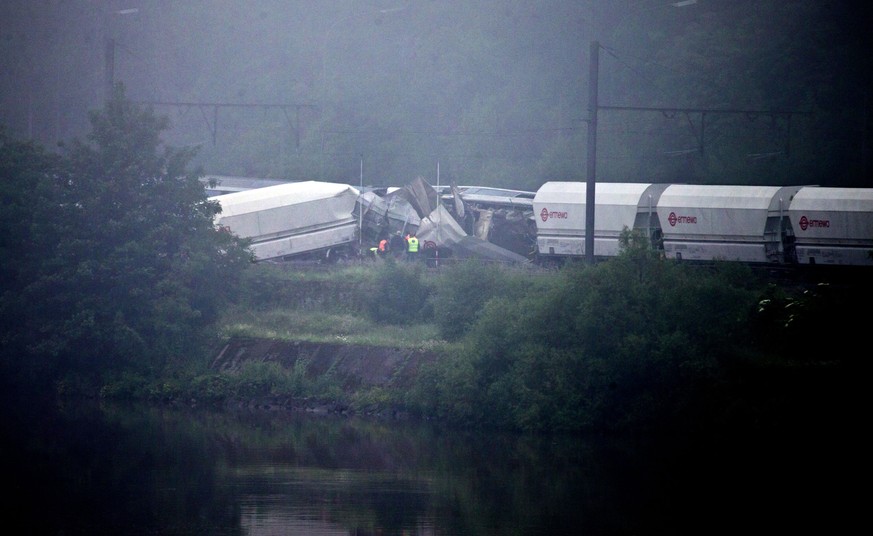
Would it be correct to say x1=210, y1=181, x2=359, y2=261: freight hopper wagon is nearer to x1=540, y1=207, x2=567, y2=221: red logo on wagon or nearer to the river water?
x1=540, y1=207, x2=567, y2=221: red logo on wagon

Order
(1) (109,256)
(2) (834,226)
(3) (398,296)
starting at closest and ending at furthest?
1. (1) (109,256)
2. (2) (834,226)
3. (3) (398,296)

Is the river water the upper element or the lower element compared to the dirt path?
lower

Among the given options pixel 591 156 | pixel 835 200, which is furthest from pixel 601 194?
pixel 835 200

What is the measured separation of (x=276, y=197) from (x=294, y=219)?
110cm

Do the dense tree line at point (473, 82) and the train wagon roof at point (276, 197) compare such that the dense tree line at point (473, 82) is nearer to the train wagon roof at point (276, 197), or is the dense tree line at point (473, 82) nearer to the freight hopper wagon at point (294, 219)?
the train wagon roof at point (276, 197)

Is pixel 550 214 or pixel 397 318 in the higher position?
pixel 550 214

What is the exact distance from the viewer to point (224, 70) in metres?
77.8

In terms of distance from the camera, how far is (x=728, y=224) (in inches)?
1443

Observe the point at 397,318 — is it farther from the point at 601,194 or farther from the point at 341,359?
the point at 601,194

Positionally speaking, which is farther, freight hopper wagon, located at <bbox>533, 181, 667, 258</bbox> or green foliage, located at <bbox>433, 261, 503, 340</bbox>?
freight hopper wagon, located at <bbox>533, 181, 667, 258</bbox>

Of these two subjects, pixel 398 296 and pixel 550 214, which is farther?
pixel 550 214

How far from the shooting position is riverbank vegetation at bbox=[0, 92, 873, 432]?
1081 inches

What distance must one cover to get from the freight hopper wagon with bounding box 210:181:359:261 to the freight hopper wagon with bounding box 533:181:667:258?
25.5 ft

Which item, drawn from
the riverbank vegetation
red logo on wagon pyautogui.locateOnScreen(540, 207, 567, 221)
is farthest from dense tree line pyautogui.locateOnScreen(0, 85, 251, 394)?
red logo on wagon pyautogui.locateOnScreen(540, 207, 567, 221)
